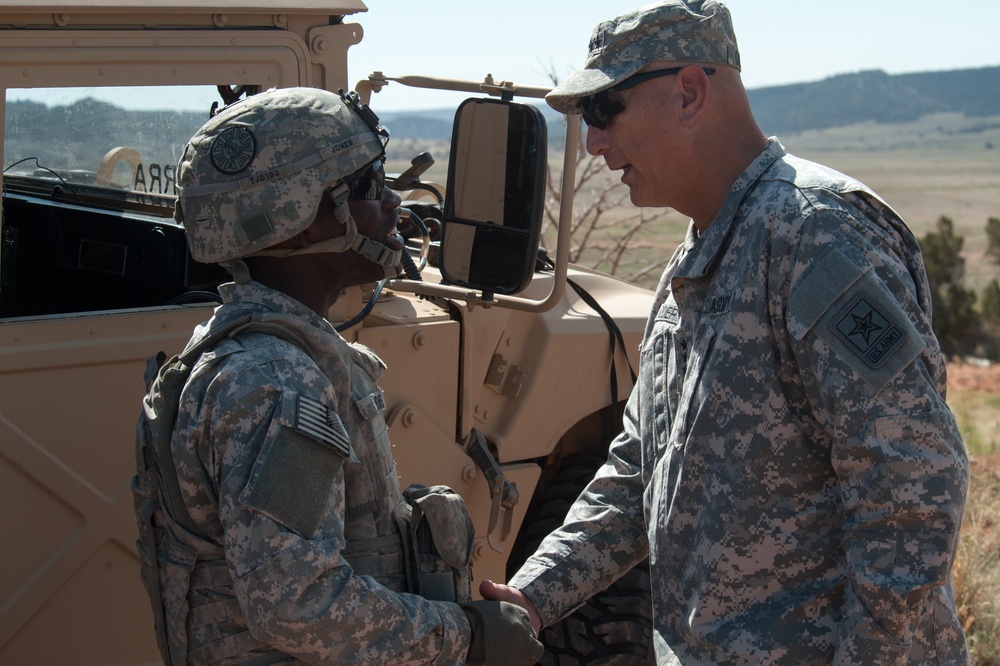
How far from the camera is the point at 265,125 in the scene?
199 cm

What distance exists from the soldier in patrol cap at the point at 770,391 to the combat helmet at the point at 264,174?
443 millimetres

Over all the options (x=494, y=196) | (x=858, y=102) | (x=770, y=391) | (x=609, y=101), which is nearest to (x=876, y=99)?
(x=858, y=102)

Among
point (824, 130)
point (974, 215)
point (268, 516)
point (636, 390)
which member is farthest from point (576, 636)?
point (824, 130)

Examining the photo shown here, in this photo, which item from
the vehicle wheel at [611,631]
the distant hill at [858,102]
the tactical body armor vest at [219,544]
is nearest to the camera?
the tactical body armor vest at [219,544]

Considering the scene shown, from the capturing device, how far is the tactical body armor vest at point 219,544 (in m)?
1.93

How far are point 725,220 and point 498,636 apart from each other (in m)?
0.83

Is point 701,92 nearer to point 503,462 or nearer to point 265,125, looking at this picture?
point 265,125

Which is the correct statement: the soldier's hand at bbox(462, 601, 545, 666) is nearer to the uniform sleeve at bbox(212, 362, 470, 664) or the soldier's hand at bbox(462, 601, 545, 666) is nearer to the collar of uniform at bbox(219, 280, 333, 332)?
the uniform sleeve at bbox(212, 362, 470, 664)

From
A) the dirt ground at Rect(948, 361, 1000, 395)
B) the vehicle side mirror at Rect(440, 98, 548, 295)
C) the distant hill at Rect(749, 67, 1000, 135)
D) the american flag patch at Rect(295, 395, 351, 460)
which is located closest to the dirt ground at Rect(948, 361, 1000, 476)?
the dirt ground at Rect(948, 361, 1000, 395)

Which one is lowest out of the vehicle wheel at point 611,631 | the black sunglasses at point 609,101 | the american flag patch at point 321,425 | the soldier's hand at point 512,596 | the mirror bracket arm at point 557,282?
the vehicle wheel at point 611,631

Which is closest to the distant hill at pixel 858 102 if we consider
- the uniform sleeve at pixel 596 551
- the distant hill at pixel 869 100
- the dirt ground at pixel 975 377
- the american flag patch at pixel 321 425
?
the distant hill at pixel 869 100

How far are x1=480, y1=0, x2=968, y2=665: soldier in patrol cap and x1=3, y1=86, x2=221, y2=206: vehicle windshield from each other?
111 centimetres

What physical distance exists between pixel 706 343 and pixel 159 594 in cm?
107

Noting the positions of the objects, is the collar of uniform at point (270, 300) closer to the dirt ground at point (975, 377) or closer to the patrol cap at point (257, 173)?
the patrol cap at point (257, 173)
